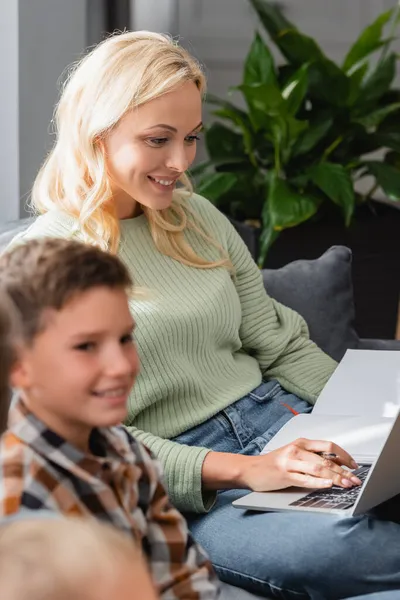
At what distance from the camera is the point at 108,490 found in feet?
3.43

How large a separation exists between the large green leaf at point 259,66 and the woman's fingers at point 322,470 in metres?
2.20

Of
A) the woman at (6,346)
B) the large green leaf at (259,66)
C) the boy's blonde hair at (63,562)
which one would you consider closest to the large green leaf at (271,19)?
the large green leaf at (259,66)

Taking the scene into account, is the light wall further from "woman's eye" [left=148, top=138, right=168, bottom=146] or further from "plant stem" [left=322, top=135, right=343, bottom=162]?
"woman's eye" [left=148, top=138, right=168, bottom=146]

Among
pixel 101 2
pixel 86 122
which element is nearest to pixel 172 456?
pixel 86 122

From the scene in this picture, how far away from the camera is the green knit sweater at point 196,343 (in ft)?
5.51

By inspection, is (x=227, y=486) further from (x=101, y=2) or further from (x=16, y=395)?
(x=101, y=2)

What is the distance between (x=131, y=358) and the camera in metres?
1.06

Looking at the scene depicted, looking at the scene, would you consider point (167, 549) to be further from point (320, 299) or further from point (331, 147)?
point (331, 147)

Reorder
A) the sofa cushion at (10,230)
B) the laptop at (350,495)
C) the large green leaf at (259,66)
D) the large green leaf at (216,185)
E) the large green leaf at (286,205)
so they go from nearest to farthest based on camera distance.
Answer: the laptop at (350,495), the sofa cushion at (10,230), the large green leaf at (286,205), the large green leaf at (216,185), the large green leaf at (259,66)

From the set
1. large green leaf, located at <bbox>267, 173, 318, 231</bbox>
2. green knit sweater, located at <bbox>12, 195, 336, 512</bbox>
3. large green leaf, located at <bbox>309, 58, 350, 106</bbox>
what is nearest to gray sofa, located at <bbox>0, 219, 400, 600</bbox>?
green knit sweater, located at <bbox>12, 195, 336, 512</bbox>

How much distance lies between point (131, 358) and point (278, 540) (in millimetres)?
513

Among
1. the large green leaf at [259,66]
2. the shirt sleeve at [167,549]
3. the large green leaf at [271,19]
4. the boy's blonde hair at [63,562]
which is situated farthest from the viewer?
the large green leaf at [271,19]

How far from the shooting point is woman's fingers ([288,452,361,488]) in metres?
1.51

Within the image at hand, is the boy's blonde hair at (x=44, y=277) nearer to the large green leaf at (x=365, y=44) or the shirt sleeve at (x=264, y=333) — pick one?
the shirt sleeve at (x=264, y=333)
